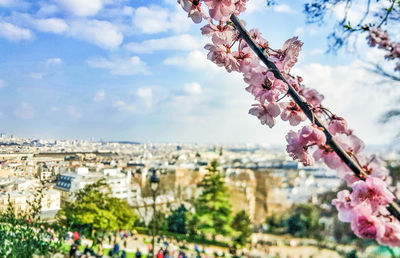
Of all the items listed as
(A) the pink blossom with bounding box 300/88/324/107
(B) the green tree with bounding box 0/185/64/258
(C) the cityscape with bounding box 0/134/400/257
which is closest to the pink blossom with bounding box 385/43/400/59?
(C) the cityscape with bounding box 0/134/400/257

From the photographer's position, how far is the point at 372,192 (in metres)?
0.52

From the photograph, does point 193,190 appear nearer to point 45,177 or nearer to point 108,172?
point 108,172

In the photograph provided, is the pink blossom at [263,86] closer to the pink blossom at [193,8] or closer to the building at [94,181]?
the pink blossom at [193,8]

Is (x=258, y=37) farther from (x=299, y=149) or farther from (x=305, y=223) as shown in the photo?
(x=305, y=223)

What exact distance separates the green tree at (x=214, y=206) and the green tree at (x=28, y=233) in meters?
8.83

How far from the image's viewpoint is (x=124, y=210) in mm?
9039

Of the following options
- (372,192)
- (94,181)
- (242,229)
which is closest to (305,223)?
(242,229)

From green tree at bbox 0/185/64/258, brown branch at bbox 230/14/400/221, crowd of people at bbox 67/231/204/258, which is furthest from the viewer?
crowd of people at bbox 67/231/204/258

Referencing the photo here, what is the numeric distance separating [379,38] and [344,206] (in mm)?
1875

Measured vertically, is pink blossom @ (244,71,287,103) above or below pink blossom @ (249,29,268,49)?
below

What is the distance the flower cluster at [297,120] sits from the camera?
0.52 meters

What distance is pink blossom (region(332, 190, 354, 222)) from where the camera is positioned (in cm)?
58

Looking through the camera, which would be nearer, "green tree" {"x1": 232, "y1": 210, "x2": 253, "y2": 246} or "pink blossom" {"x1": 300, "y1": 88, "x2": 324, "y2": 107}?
"pink blossom" {"x1": 300, "y1": 88, "x2": 324, "y2": 107}

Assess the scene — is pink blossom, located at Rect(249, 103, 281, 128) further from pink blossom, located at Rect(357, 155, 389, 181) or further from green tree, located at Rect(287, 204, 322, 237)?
green tree, located at Rect(287, 204, 322, 237)
